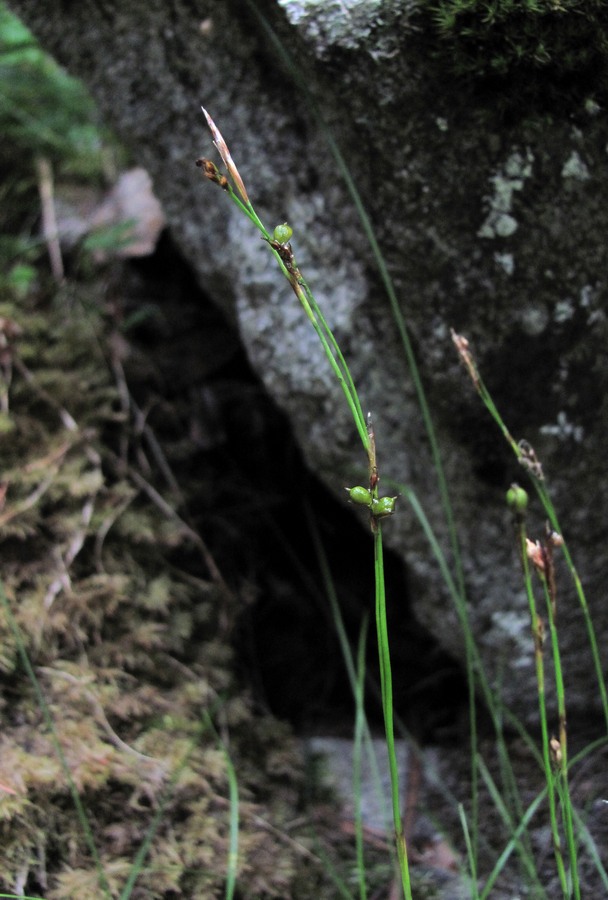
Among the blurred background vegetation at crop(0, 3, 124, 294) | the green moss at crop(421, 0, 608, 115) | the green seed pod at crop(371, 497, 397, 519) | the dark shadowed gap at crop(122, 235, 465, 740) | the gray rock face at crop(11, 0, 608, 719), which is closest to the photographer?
the green seed pod at crop(371, 497, 397, 519)

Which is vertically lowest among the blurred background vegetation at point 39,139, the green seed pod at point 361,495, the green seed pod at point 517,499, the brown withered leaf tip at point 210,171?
the green seed pod at point 361,495

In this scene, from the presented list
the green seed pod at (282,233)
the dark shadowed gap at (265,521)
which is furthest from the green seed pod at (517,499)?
the dark shadowed gap at (265,521)

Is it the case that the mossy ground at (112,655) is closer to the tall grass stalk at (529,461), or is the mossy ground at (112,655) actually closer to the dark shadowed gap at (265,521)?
the dark shadowed gap at (265,521)

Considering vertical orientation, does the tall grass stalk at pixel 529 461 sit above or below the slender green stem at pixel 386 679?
above

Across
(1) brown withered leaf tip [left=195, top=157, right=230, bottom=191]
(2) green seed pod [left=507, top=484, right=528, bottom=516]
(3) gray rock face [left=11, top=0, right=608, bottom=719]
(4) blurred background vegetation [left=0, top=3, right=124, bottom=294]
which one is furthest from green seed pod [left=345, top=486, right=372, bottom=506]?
(4) blurred background vegetation [left=0, top=3, right=124, bottom=294]

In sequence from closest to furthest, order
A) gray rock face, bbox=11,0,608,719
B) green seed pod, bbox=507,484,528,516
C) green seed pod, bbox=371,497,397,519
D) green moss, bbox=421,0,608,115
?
green seed pod, bbox=371,497,397,519
green seed pod, bbox=507,484,528,516
green moss, bbox=421,0,608,115
gray rock face, bbox=11,0,608,719

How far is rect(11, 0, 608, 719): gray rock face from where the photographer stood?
1028mm

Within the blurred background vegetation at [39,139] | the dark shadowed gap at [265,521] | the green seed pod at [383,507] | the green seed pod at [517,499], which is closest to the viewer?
the green seed pod at [383,507]

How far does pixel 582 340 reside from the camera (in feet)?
3.72

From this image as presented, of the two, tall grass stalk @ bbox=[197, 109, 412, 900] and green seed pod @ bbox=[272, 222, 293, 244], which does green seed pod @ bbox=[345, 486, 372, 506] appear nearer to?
tall grass stalk @ bbox=[197, 109, 412, 900]

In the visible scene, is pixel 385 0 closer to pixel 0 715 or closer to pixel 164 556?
pixel 164 556

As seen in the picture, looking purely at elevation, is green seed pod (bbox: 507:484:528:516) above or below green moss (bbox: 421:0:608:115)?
below

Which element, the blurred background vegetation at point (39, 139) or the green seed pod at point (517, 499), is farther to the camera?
the blurred background vegetation at point (39, 139)

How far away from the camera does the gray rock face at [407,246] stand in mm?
1028
